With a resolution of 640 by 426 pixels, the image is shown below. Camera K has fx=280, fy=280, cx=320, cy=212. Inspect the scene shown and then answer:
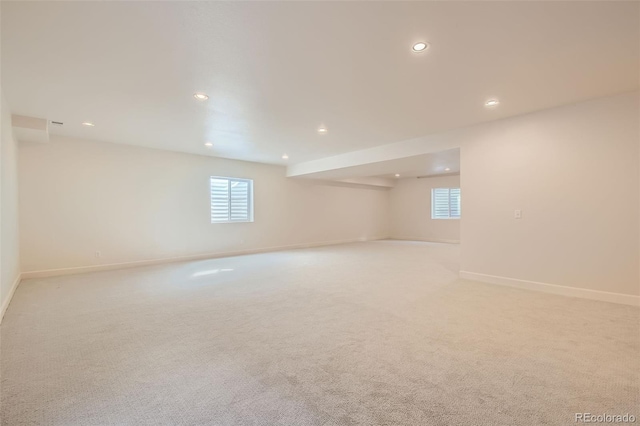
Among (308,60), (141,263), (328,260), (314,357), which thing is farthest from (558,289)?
(141,263)

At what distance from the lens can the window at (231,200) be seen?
7.11 m

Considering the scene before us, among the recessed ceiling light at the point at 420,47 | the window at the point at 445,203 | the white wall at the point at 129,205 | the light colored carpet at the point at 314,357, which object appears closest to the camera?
the light colored carpet at the point at 314,357

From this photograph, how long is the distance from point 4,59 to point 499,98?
16.5 feet

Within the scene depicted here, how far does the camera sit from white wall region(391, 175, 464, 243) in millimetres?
9758

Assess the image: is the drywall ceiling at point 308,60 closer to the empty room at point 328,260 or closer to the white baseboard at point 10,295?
the empty room at point 328,260

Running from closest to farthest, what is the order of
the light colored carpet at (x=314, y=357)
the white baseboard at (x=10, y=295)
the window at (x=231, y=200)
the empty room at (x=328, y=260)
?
the light colored carpet at (x=314, y=357)
the empty room at (x=328, y=260)
the white baseboard at (x=10, y=295)
the window at (x=231, y=200)

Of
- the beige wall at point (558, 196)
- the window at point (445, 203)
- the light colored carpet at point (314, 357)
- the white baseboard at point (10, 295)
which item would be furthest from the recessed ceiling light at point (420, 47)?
the window at point (445, 203)

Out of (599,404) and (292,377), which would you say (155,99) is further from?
(599,404)

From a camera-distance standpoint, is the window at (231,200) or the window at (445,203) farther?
the window at (445,203)

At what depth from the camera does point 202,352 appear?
2.19 metres

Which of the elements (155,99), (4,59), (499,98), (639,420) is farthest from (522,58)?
(4,59)

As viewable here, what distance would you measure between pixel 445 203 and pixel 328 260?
578 cm

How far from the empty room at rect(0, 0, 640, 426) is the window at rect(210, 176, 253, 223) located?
3.13 feet

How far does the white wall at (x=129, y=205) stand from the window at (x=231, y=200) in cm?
19
